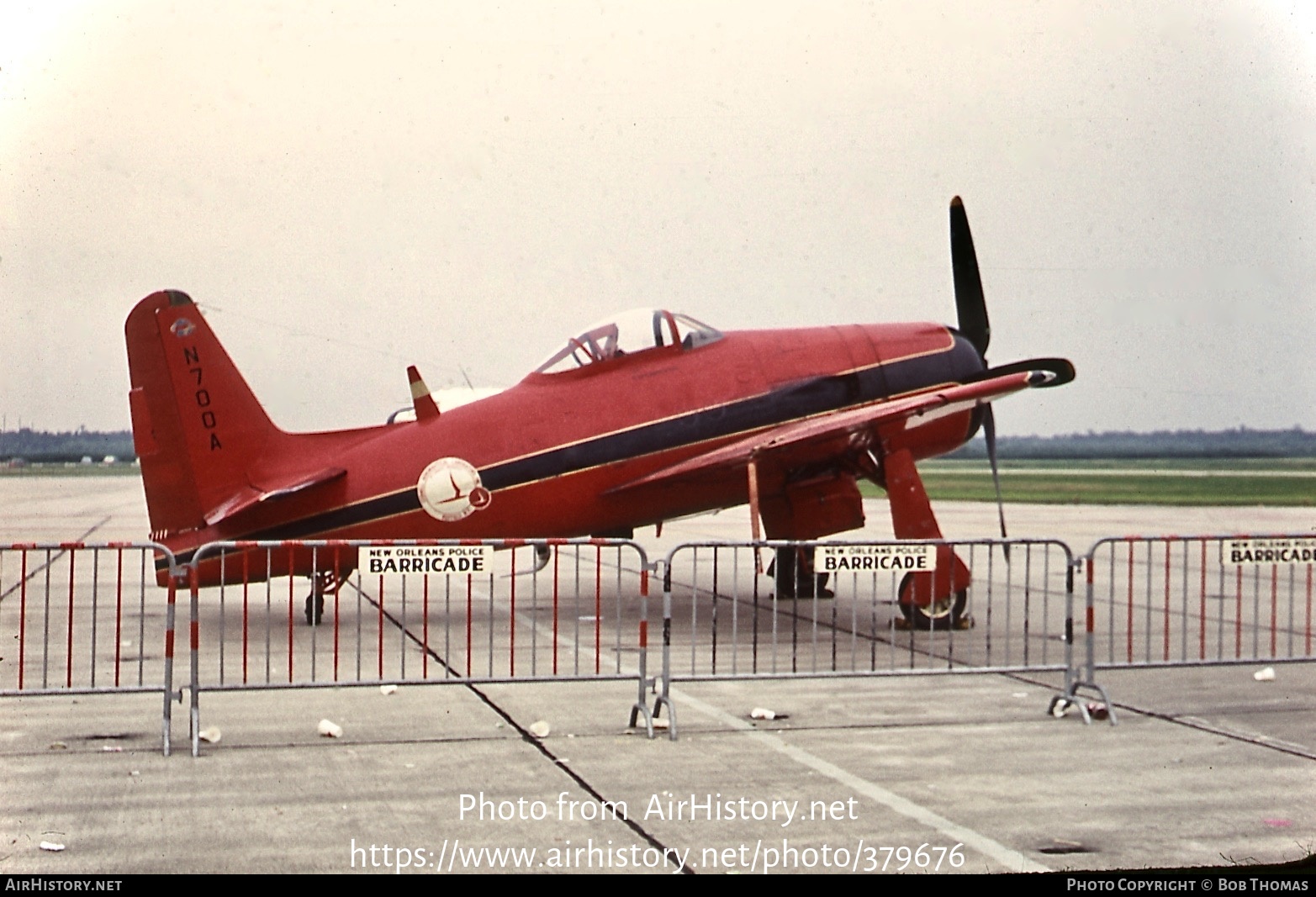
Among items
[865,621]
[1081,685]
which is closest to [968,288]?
[865,621]

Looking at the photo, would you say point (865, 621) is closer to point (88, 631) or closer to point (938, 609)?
point (938, 609)

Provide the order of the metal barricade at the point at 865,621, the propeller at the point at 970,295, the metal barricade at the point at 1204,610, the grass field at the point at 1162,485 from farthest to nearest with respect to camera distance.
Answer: the grass field at the point at 1162,485, the propeller at the point at 970,295, the metal barricade at the point at 1204,610, the metal barricade at the point at 865,621

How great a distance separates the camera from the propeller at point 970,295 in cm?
1317

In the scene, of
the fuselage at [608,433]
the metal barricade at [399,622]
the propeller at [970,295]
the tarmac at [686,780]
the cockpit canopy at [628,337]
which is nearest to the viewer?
the tarmac at [686,780]

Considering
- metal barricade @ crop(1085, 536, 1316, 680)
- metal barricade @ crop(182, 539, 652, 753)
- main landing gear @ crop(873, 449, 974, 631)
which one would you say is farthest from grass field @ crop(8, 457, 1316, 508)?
main landing gear @ crop(873, 449, 974, 631)

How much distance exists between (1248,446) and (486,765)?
157 feet

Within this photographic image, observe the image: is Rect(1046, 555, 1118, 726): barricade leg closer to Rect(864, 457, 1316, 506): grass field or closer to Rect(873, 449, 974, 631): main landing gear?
Rect(873, 449, 974, 631): main landing gear

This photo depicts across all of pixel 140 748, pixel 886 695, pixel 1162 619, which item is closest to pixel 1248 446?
pixel 1162 619

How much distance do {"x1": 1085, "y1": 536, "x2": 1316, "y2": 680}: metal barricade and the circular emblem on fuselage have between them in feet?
16.3

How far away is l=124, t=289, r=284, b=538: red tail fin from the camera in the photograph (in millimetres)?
11438

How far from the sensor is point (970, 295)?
1370cm

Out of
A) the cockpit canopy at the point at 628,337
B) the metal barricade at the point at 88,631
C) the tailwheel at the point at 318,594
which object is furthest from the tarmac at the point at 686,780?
the cockpit canopy at the point at 628,337

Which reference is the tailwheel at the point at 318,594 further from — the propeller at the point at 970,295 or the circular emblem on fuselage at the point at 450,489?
the propeller at the point at 970,295

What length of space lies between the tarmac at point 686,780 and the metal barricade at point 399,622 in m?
0.32
